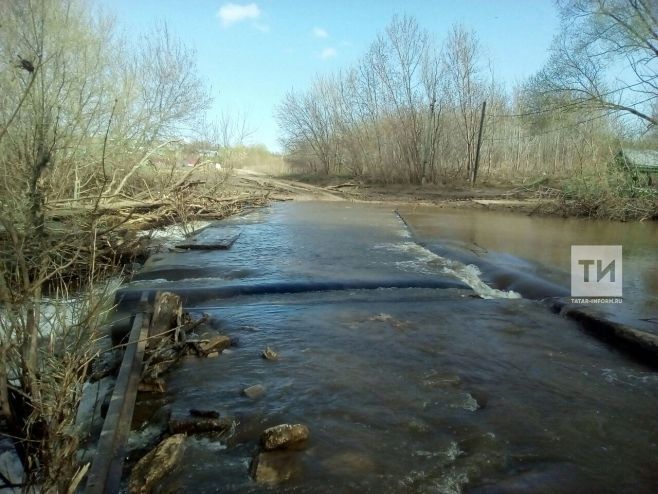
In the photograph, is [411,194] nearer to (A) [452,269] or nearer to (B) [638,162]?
(B) [638,162]

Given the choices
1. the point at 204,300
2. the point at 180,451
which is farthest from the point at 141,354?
the point at 204,300

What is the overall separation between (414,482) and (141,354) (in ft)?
8.27

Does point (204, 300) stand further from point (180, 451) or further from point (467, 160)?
point (467, 160)

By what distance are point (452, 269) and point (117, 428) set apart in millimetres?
6122

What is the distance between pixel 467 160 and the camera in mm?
28812

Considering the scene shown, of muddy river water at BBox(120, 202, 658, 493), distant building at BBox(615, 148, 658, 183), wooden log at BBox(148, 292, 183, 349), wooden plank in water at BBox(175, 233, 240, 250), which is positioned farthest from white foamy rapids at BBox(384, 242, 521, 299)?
distant building at BBox(615, 148, 658, 183)

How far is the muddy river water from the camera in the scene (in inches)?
110

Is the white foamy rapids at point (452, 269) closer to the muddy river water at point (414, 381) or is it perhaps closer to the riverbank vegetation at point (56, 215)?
the muddy river water at point (414, 381)

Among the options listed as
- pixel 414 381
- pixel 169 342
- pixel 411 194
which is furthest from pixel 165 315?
pixel 411 194

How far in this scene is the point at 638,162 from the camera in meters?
16.5

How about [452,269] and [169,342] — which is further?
[452,269]

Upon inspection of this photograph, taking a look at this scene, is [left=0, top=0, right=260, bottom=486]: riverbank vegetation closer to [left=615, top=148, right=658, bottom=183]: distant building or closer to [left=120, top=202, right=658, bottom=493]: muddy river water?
[left=120, top=202, right=658, bottom=493]: muddy river water
